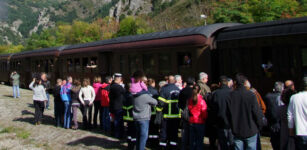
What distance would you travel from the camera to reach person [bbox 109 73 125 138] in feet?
25.5

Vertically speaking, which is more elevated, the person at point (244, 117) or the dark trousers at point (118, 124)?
the person at point (244, 117)

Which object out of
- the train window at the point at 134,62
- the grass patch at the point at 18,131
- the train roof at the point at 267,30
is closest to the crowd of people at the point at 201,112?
the grass patch at the point at 18,131

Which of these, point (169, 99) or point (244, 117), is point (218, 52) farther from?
point (244, 117)

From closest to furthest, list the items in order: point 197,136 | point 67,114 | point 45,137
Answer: point 197,136, point 45,137, point 67,114

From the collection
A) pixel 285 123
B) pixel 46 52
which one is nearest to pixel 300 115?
pixel 285 123

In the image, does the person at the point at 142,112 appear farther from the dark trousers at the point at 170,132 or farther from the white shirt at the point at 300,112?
the white shirt at the point at 300,112

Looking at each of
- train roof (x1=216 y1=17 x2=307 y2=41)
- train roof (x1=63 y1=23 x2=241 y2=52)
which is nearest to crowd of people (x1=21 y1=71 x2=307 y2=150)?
train roof (x1=216 y1=17 x2=307 y2=41)

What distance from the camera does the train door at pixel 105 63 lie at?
14.3 m

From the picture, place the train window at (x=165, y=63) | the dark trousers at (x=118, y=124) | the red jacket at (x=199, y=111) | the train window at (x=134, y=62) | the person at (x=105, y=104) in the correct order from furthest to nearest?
the train window at (x=134, y=62), the train window at (x=165, y=63), the person at (x=105, y=104), the dark trousers at (x=118, y=124), the red jacket at (x=199, y=111)

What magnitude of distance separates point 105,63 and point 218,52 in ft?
21.6

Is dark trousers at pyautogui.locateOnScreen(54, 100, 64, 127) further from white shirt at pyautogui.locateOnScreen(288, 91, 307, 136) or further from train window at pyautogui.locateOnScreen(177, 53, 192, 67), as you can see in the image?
white shirt at pyautogui.locateOnScreen(288, 91, 307, 136)

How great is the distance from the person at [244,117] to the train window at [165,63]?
6.10 m

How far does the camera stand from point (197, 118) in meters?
5.73

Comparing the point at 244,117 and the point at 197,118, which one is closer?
the point at 244,117
